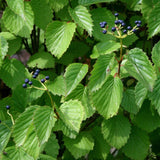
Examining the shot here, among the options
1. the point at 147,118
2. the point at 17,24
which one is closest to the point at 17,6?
the point at 17,24

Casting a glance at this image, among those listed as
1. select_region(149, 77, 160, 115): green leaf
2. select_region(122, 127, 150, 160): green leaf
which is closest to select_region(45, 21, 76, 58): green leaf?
select_region(149, 77, 160, 115): green leaf

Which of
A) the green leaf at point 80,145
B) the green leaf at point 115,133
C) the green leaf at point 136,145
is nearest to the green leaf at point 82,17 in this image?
the green leaf at point 115,133

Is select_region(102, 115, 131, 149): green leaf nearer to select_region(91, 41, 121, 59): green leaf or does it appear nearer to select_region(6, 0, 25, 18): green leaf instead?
select_region(91, 41, 121, 59): green leaf

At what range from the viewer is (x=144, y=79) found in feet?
4.25

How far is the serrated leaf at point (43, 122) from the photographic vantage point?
1.38 metres

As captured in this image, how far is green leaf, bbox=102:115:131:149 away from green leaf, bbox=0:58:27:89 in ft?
1.74

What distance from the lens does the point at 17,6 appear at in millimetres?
1532

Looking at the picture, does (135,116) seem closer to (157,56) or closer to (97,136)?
(97,136)

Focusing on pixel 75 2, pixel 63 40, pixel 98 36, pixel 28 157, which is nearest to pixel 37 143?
pixel 28 157

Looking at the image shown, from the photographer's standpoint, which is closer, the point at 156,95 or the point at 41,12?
the point at 156,95

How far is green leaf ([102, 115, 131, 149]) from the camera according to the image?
5.87 ft

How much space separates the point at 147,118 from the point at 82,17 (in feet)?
2.36

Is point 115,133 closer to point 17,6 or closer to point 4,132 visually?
point 4,132

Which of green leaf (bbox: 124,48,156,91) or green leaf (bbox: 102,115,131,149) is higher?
green leaf (bbox: 124,48,156,91)
